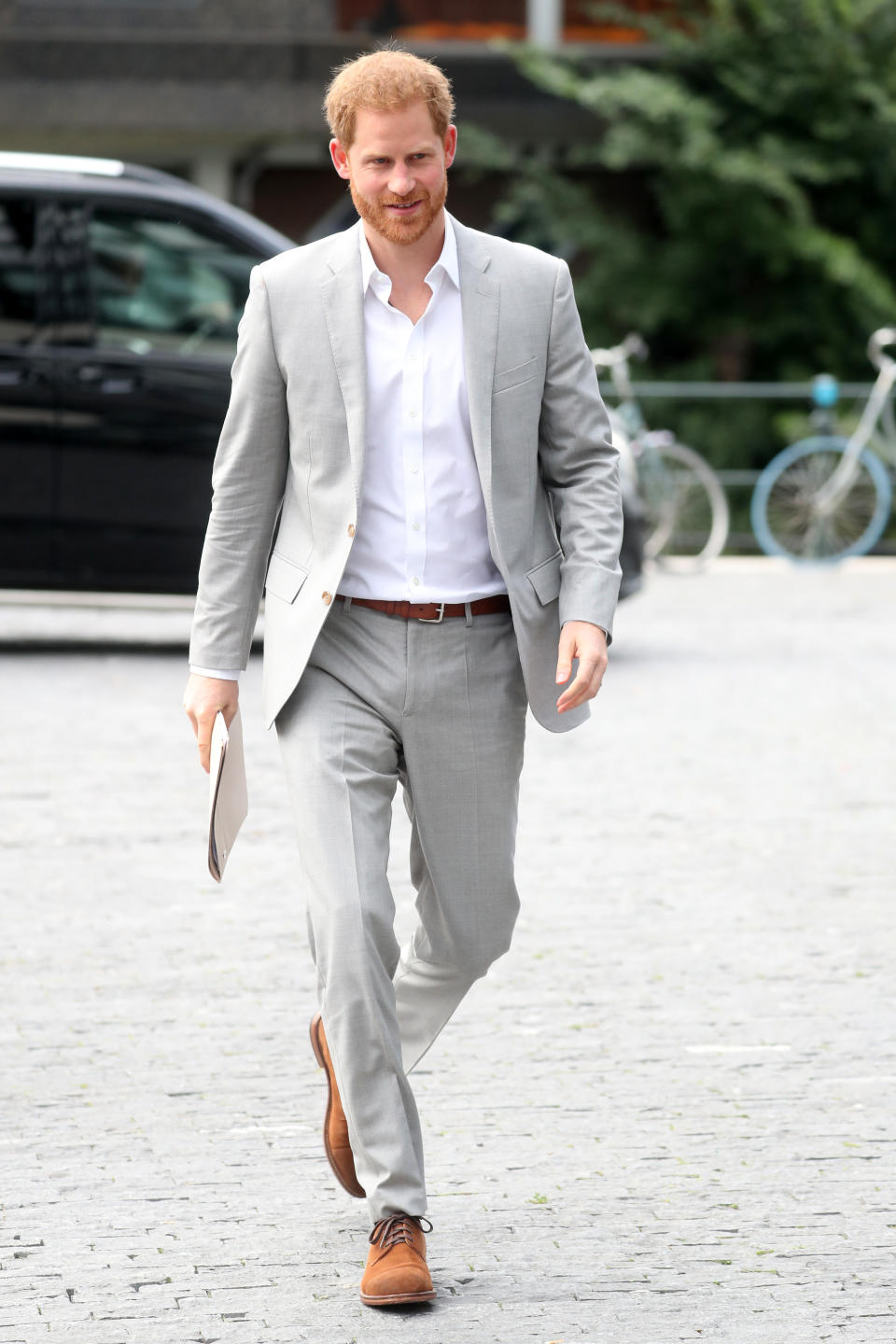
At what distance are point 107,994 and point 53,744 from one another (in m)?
3.23

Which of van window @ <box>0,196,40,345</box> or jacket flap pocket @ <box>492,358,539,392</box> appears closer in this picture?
jacket flap pocket @ <box>492,358,539,392</box>

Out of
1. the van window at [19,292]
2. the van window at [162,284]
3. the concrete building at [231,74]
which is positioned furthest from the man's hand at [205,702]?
the concrete building at [231,74]

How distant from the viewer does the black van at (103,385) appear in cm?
1012

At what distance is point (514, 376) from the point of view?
3650 mm

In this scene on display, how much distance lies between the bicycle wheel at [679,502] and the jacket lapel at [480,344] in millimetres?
11034

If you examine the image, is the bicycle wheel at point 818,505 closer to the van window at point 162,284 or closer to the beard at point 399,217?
the van window at point 162,284

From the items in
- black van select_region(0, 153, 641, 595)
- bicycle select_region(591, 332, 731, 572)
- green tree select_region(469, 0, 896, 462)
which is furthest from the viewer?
green tree select_region(469, 0, 896, 462)

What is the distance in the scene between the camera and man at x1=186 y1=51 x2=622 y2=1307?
3545mm

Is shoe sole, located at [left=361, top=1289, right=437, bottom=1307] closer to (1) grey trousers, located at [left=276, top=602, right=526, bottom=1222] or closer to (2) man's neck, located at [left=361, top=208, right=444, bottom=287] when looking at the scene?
(1) grey trousers, located at [left=276, top=602, right=526, bottom=1222]

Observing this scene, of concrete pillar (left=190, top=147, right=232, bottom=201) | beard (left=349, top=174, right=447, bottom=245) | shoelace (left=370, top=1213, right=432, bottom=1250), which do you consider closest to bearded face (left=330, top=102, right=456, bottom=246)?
beard (left=349, top=174, right=447, bottom=245)

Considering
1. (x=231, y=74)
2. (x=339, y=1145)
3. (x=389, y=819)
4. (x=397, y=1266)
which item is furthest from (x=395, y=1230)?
(x=231, y=74)

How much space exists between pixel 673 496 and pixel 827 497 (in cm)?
106

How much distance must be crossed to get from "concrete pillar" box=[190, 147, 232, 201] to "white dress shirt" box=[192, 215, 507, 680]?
720 inches

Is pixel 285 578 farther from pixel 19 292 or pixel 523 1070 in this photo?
pixel 19 292
